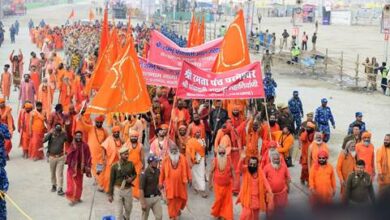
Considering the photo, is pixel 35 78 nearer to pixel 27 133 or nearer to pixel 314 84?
pixel 27 133

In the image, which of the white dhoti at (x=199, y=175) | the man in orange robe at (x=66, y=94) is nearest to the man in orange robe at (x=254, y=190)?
the white dhoti at (x=199, y=175)

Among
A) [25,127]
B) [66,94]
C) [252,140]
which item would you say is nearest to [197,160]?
[252,140]

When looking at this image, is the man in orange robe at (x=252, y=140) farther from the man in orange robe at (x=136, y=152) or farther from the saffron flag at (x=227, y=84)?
the man in orange robe at (x=136, y=152)

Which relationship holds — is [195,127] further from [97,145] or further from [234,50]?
[234,50]

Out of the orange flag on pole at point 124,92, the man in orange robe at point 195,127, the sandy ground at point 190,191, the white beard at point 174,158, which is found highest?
the orange flag on pole at point 124,92

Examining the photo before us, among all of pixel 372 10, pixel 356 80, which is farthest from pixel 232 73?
pixel 372 10

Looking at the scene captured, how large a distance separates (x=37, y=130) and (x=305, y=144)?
4841 mm

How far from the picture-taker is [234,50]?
33.2 feet

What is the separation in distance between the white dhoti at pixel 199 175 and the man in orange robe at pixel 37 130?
346cm

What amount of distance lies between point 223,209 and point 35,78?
32.3 feet

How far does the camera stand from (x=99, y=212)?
8.08 m

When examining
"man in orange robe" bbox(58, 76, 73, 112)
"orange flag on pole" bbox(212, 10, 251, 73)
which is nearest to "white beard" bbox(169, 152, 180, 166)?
"orange flag on pole" bbox(212, 10, 251, 73)

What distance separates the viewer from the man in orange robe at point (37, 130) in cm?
1073

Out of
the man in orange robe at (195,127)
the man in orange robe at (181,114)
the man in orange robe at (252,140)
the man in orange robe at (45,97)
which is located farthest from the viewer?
the man in orange robe at (45,97)
